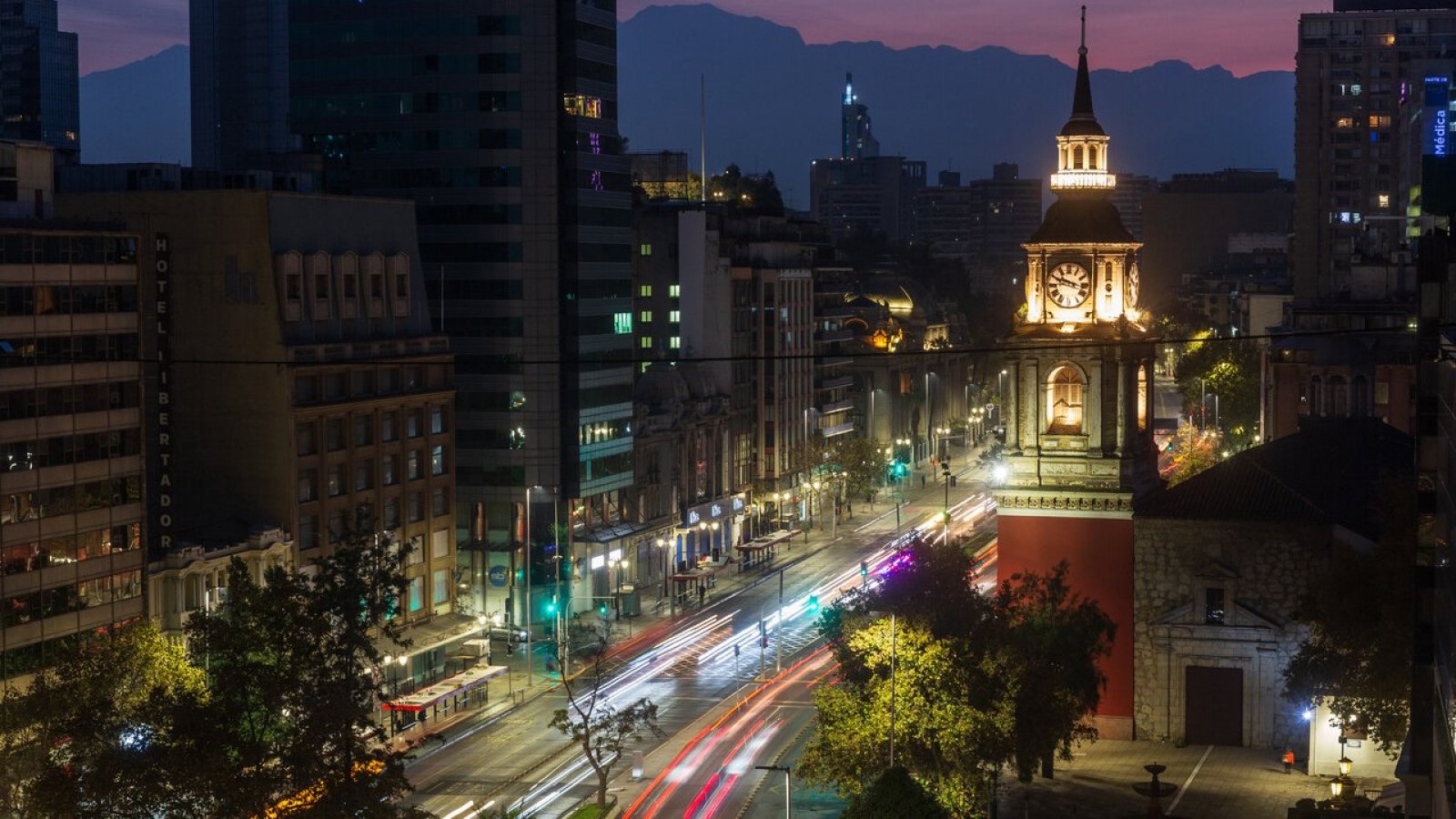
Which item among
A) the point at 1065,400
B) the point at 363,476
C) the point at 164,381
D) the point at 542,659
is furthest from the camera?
the point at 542,659

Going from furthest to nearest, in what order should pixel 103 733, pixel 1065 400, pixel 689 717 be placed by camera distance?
pixel 689 717 → pixel 1065 400 → pixel 103 733

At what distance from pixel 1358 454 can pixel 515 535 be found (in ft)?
151

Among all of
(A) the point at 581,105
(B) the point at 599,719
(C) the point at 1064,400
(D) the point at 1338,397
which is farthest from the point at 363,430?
(D) the point at 1338,397

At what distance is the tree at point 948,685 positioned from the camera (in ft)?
244

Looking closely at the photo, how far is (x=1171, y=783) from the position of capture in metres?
83.3

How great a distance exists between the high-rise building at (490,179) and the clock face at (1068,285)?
32007 mm

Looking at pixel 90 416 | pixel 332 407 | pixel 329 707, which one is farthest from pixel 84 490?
pixel 329 707

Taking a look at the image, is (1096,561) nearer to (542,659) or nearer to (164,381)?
(542,659)

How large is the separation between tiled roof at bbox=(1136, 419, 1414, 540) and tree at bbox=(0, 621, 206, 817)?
131 ft

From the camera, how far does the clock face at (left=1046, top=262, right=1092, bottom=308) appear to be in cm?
9600

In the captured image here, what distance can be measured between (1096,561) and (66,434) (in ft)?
133

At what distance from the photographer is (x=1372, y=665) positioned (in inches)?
2884

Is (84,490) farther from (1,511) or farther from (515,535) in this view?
(515,535)

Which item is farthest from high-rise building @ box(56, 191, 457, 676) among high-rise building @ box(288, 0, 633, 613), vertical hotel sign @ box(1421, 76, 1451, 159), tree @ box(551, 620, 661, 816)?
vertical hotel sign @ box(1421, 76, 1451, 159)
